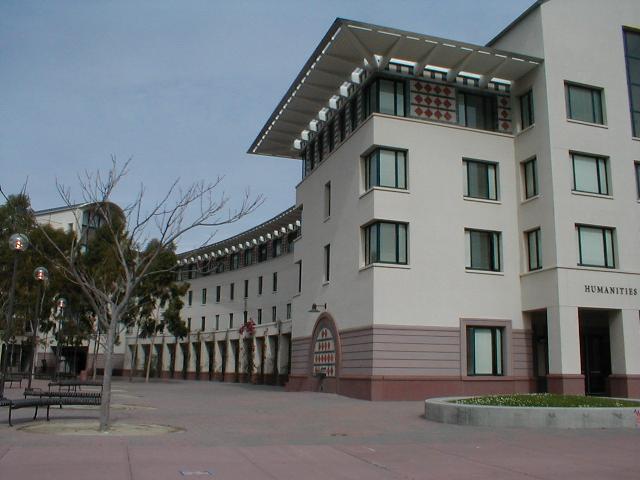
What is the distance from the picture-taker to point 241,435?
522 inches

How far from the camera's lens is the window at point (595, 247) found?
2583 centimetres

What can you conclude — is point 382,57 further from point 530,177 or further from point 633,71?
point 633,71

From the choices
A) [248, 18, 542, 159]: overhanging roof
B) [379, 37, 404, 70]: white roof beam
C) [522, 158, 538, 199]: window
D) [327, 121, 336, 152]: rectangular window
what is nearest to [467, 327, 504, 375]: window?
[522, 158, 538, 199]: window

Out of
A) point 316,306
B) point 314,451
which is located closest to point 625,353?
point 316,306

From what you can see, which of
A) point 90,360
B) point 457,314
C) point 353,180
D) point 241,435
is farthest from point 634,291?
point 90,360

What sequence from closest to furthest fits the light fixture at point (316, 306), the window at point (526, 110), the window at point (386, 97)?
the window at point (386, 97) → the window at point (526, 110) → the light fixture at point (316, 306)

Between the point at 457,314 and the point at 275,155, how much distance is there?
16.7 meters

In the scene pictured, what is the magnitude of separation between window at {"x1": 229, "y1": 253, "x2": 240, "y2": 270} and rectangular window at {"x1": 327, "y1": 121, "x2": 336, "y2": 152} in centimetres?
2642

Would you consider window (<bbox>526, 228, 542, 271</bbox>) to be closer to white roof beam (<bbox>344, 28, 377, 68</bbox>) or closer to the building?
the building

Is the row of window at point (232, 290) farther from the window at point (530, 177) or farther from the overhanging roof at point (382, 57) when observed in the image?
the window at point (530, 177)

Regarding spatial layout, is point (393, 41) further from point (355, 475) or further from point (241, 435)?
point (355, 475)

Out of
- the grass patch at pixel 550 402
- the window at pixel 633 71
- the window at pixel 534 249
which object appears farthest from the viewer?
the window at pixel 633 71

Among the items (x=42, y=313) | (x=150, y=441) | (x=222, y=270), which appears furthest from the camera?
(x=222, y=270)

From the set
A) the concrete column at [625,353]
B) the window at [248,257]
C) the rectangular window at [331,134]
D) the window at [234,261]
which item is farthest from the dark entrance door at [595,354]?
the window at [234,261]
